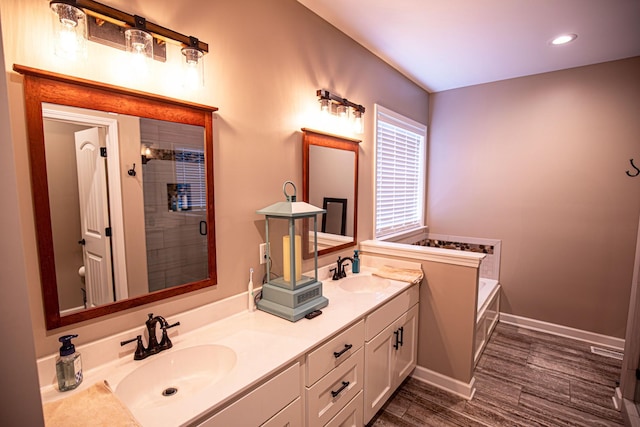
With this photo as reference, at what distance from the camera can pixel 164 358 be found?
48.5 inches

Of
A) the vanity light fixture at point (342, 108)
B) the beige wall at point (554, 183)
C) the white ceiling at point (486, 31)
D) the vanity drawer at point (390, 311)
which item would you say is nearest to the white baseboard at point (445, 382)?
the vanity drawer at point (390, 311)

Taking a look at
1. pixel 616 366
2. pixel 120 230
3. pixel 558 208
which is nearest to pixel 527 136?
pixel 558 208

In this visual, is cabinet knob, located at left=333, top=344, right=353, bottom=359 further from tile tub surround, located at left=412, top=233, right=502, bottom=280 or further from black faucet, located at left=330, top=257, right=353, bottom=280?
tile tub surround, located at left=412, top=233, right=502, bottom=280

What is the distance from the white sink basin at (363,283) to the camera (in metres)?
2.27

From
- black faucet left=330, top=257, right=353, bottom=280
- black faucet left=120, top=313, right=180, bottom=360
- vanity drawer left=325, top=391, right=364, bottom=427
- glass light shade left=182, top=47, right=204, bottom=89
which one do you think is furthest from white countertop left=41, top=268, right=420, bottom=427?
glass light shade left=182, top=47, right=204, bottom=89

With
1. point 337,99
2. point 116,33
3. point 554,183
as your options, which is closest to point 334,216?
point 337,99

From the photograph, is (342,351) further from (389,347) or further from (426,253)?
(426,253)

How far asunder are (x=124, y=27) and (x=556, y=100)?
12.1 feet

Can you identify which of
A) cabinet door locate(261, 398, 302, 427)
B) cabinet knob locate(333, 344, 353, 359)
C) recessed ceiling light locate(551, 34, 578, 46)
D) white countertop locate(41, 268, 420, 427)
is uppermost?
recessed ceiling light locate(551, 34, 578, 46)

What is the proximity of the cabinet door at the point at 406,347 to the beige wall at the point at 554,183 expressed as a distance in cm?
170

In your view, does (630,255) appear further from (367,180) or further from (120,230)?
(120,230)

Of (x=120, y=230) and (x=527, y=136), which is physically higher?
(x=527, y=136)

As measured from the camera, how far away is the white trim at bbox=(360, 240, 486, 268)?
2121mm

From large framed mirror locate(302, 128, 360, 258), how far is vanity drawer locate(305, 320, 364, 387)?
25.3 inches
